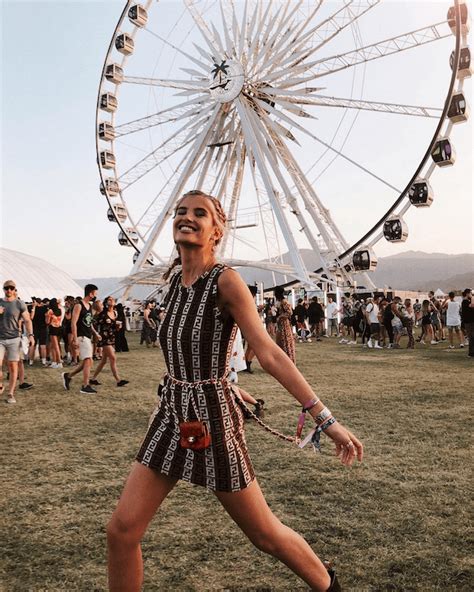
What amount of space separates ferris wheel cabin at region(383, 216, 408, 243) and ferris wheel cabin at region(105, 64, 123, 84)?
15.6 meters

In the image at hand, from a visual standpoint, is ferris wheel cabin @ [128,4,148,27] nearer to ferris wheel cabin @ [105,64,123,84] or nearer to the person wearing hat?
ferris wheel cabin @ [105,64,123,84]

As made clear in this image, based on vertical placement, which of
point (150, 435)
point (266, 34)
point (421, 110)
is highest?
point (266, 34)

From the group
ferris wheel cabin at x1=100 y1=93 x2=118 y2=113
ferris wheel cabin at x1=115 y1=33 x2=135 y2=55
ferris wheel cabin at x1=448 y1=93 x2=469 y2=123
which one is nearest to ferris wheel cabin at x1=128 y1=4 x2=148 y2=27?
ferris wheel cabin at x1=115 y1=33 x2=135 y2=55

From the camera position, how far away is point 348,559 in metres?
3.08

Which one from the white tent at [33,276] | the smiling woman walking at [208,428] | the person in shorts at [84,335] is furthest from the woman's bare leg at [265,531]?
the white tent at [33,276]

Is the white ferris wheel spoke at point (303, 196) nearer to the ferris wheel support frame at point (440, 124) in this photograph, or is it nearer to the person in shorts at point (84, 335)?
the ferris wheel support frame at point (440, 124)

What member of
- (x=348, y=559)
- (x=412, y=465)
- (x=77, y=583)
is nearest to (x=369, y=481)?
(x=412, y=465)

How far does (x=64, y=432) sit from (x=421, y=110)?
19.6 meters

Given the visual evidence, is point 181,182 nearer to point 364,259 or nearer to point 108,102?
point 108,102

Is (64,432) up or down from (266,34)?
down

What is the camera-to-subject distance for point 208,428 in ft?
7.03

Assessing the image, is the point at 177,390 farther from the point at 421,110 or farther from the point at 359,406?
the point at 421,110

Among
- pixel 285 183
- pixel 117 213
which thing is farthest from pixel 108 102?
pixel 285 183

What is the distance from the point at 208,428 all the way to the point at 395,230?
2066cm
